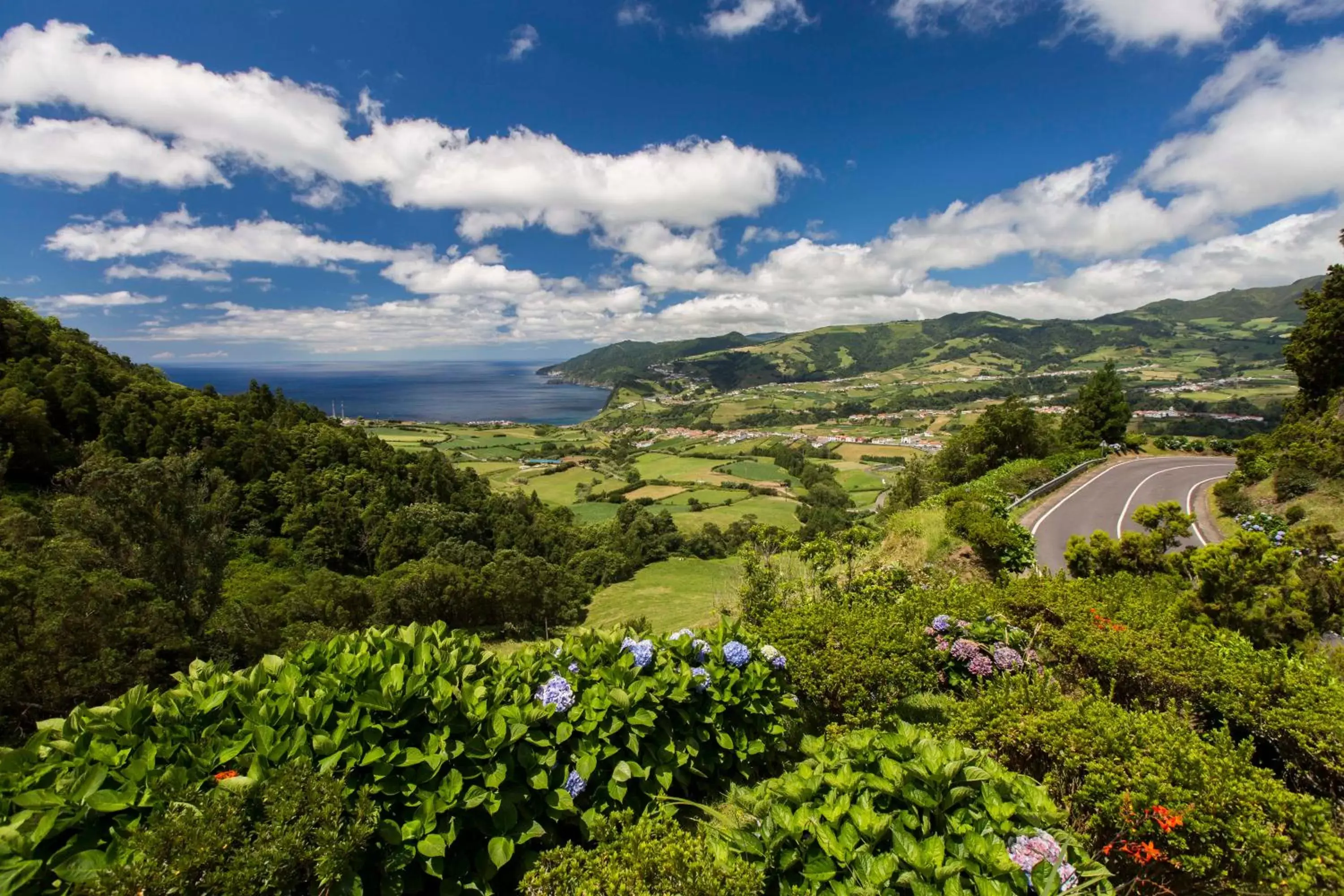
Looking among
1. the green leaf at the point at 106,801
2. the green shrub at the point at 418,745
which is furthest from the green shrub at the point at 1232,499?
the green leaf at the point at 106,801

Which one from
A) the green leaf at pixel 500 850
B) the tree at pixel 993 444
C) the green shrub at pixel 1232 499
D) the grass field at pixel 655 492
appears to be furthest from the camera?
the grass field at pixel 655 492

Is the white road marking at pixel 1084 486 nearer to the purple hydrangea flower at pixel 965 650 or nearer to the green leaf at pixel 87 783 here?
the purple hydrangea flower at pixel 965 650

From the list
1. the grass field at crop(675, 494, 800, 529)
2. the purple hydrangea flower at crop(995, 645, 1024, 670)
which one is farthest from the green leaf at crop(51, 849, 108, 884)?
the grass field at crop(675, 494, 800, 529)

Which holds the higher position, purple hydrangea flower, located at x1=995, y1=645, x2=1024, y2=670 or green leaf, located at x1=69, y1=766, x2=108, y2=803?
green leaf, located at x1=69, y1=766, x2=108, y2=803

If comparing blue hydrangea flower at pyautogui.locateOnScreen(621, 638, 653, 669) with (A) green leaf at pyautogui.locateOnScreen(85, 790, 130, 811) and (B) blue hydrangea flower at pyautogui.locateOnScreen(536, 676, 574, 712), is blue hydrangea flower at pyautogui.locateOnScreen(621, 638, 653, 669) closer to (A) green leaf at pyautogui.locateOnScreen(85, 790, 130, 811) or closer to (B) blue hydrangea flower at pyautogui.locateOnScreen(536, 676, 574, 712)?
(B) blue hydrangea flower at pyautogui.locateOnScreen(536, 676, 574, 712)

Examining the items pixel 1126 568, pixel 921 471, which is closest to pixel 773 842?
pixel 1126 568

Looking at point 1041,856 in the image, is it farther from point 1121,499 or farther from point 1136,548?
point 1121,499
